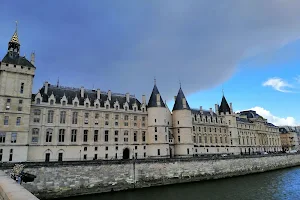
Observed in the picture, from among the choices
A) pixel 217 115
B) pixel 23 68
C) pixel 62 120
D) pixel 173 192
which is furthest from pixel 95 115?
pixel 217 115

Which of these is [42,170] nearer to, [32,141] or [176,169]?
[32,141]

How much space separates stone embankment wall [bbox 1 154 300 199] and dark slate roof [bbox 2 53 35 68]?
839 inches

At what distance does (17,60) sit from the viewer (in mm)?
39500

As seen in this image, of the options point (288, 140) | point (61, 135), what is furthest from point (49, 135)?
point (288, 140)

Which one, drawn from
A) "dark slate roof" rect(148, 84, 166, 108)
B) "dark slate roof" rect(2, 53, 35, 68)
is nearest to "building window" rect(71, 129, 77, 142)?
"dark slate roof" rect(2, 53, 35, 68)

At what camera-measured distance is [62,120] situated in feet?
142

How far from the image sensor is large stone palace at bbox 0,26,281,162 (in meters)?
37.3

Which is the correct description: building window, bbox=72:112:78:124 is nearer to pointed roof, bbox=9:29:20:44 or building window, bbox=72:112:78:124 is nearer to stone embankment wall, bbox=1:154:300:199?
stone embankment wall, bbox=1:154:300:199

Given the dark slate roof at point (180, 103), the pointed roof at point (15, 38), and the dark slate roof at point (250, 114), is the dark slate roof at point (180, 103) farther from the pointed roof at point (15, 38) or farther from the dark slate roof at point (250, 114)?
the dark slate roof at point (250, 114)

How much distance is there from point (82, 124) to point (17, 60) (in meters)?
16.9

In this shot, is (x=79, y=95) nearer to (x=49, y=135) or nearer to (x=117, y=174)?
(x=49, y=135)

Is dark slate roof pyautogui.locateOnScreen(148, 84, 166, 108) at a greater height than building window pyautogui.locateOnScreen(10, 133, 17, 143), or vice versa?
dark slate roof pyautogui.locateOnScreen(148, 84, 166, 108)

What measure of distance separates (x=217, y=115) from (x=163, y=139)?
2953 centimetres

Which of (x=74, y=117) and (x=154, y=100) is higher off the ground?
(x=154, y=100)
